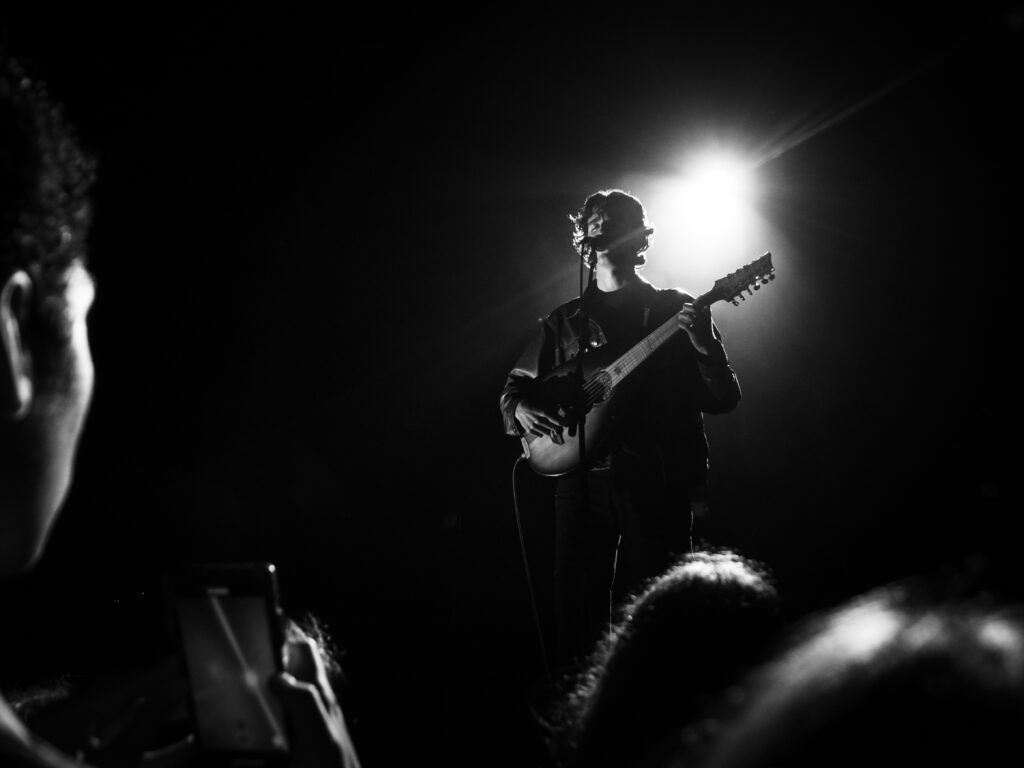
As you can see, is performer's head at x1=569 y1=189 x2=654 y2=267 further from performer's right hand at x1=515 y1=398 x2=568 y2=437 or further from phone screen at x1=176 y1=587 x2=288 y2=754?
phone screen at x1=176 y1=587 x2=288 y2=754

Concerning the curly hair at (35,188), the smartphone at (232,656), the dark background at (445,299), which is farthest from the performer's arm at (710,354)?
the curly hair at (35,188)

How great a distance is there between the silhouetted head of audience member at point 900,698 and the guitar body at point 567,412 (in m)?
2.22

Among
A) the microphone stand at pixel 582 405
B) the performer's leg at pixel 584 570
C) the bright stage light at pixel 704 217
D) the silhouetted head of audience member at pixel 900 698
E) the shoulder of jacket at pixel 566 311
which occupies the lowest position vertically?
the silhouetted head of audience member at pixel 900 698

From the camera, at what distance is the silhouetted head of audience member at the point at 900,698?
31 centimetres

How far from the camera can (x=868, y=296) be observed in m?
3.37

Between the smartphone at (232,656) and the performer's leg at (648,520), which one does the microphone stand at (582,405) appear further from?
the smartphone at (232,656)

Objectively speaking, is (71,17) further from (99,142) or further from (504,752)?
(504,752)

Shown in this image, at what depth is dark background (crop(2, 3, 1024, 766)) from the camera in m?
2.88

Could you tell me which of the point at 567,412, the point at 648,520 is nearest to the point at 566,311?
the point at 567,412

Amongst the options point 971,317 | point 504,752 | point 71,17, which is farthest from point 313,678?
point 971,317

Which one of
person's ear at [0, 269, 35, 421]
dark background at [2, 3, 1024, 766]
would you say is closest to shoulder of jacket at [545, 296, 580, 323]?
dark background at [2, 3, 1024, 766]

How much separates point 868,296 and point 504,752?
2.74 metres

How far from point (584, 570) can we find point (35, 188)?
2218 mm

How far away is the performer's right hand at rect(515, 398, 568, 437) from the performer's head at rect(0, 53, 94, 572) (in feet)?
6.70
